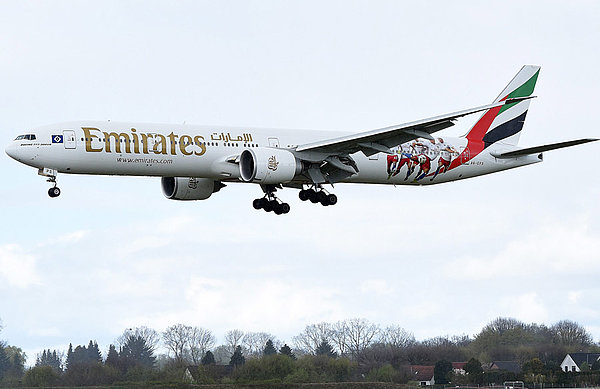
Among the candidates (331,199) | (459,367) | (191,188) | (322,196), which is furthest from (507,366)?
(191,188)

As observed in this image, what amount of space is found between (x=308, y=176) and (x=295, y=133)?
7.03 ft

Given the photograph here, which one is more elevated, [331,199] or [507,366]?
[331,199]

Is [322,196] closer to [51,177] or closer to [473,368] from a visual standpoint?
[51,177]

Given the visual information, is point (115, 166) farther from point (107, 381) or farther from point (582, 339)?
point (582, 339)

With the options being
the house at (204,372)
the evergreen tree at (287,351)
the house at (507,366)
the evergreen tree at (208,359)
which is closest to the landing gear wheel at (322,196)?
the evergreen tree at (287,351)

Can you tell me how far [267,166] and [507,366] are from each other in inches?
1075

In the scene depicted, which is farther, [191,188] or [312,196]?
[191,188]

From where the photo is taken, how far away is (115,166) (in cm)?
4656

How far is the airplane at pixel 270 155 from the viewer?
46.0 meters

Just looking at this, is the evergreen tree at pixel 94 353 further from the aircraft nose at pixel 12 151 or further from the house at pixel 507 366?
the house at pixel 507 366

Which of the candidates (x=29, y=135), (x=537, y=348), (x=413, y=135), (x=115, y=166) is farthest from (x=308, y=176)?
(x=537, y=348)

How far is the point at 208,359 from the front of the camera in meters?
54.6

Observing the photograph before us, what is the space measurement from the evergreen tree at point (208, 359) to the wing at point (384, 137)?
1195 centimetres

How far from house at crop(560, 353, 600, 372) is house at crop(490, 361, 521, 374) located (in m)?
2.65
